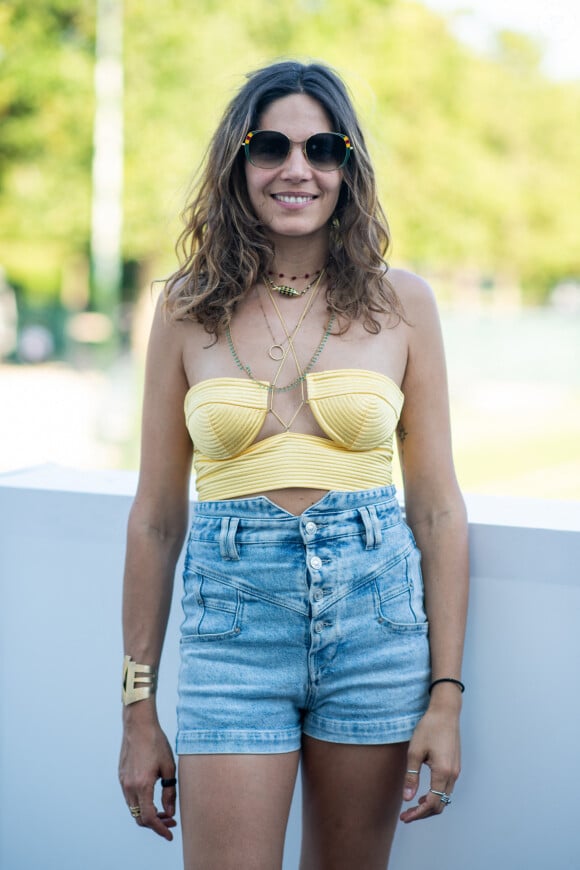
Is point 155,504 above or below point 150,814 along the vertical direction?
above

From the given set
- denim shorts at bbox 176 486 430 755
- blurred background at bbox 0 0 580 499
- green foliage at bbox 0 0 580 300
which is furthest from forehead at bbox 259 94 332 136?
green foliage at bbox 0 0 580 300

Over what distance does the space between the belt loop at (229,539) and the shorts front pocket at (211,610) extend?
6 centimetres

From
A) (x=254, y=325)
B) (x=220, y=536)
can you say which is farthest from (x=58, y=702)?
(x=254, y=325)

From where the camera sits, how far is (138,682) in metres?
2.32

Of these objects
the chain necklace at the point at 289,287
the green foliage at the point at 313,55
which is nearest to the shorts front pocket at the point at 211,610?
the chain necklace at the point at 289,287

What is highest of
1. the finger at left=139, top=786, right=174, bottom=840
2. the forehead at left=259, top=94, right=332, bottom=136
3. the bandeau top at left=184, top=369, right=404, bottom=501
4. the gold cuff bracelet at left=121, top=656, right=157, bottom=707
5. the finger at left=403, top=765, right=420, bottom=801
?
the forehead at left=259, top=94, right=332, bottom=136

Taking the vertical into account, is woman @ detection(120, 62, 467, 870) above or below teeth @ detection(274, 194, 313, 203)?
below

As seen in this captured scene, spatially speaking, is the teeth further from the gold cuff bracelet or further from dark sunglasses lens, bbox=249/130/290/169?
the gold cuff bracelet

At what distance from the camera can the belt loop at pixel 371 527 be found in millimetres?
2148

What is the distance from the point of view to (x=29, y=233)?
25.1 meters

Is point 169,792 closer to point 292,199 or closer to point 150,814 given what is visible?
point 150,814

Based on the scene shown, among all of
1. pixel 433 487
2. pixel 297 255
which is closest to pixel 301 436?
pixel 433 487

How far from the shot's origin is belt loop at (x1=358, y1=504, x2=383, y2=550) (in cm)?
215

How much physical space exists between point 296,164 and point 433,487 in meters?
0.77
